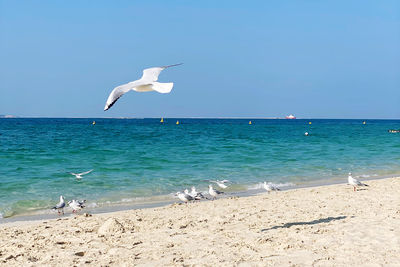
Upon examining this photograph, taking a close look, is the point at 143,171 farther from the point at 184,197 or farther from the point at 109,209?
the point at 184,197

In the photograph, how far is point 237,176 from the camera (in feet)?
47.3

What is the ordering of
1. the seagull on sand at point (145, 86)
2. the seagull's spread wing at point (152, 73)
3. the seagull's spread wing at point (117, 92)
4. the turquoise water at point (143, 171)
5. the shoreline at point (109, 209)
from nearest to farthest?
the seagull's spread wing at point (117, 92), the seagull on sand at point (145, 86), the seagull's spread wing at point (152, 73), the shoreline at point (109, 209), the turquoise water at point (143, 171)

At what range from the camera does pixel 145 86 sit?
6.16m

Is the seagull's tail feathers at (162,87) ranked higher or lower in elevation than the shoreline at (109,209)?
higher

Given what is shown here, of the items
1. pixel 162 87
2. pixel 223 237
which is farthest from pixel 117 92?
pixel 223 237

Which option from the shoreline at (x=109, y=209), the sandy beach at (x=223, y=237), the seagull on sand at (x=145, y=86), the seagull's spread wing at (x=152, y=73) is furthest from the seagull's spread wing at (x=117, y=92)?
→ the shoreline at (x=109, y=209)

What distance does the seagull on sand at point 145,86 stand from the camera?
5316 mm

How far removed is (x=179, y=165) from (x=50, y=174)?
512cm

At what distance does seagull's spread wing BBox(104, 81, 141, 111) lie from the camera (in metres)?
5.10

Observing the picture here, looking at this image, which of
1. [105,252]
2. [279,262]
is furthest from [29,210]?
[279,262]

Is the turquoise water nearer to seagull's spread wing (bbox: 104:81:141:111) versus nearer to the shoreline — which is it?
the shoreline

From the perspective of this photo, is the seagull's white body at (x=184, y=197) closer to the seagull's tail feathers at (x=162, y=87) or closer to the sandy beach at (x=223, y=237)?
the sandy beach at (x=223, y=237)

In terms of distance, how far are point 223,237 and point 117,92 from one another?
9.18ft

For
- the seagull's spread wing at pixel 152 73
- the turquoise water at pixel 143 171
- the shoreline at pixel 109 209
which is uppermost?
the seagull's spread wing at pixel 152 73
